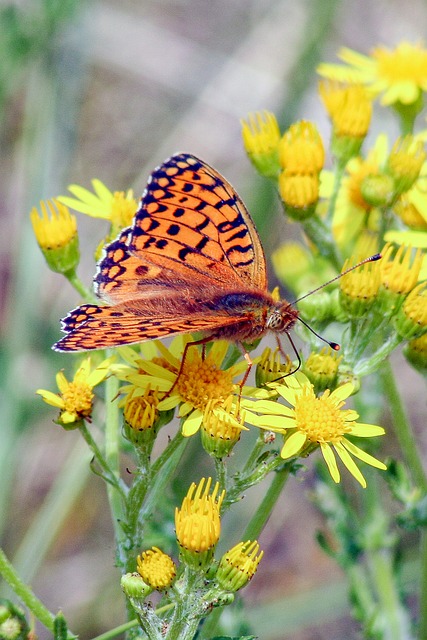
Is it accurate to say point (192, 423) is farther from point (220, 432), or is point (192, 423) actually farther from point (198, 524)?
point (198, 524)

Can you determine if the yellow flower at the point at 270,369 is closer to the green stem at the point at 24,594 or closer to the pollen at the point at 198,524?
the pollen at the point at 198,524

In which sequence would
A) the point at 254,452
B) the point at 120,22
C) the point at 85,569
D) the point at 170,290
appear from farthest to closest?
the point at 120,22 → the point at 85,569 → the point at 170,290 → the point at 254,452

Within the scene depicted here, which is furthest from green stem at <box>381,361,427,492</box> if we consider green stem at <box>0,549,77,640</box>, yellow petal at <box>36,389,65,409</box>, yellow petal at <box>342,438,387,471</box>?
green stem at <box>0,549,77,640</box>

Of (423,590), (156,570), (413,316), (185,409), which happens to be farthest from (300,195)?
(423,590)

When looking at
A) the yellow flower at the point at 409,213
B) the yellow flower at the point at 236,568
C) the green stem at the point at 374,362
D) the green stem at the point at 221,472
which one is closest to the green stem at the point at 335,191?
the yellow flower at the point at 409,213

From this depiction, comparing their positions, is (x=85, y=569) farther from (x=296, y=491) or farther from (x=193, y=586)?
(x=193, y=586)

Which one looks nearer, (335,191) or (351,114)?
(335,191)

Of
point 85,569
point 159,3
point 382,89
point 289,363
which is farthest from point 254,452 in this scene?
point 159,3
